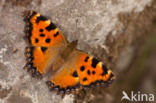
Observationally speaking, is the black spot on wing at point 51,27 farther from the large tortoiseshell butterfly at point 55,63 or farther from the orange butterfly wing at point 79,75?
the orange butterfly wing at point 79,75

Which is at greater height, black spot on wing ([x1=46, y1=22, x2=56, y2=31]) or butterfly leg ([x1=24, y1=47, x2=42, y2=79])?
black spot on wing ([x1=46, y1=22, x2=56, y2=31])

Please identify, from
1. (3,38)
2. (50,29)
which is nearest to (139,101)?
(50,29)

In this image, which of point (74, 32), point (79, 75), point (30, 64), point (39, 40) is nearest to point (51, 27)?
point (39, 40)

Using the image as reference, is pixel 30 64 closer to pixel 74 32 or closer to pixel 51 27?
pixel 51 27

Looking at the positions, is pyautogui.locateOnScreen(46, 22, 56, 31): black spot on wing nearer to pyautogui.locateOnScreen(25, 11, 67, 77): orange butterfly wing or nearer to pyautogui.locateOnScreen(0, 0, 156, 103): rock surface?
pyautogui.locateOnScreen(25, 11, 67, 77): orange butterfly wing

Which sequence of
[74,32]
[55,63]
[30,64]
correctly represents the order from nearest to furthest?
[30,64]
[55,63]
[74,32]

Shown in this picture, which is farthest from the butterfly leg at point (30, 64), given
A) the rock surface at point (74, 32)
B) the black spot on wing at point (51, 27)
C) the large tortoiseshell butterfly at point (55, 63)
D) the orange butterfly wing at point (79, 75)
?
the black spot on wing at point (51, 27)

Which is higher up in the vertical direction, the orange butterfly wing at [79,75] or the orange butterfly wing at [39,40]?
the orange butterfly wing at [39,40]

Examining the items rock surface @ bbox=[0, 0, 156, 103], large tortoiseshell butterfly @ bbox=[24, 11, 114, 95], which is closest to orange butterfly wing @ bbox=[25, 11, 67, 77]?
large tortoiseshell butterfly @ bbox=[24, 11, 114, 95]
